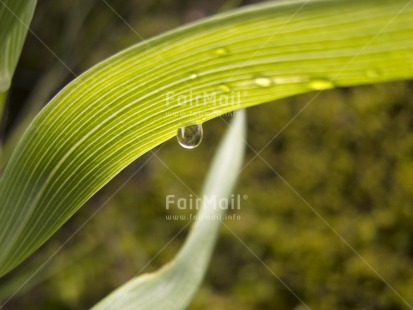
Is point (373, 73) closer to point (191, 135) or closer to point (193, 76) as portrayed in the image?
point (193, 76)

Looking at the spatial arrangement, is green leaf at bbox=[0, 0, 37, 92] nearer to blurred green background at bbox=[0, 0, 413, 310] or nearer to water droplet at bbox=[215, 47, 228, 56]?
water droplet at bbox=[215, 47, 228, 56]

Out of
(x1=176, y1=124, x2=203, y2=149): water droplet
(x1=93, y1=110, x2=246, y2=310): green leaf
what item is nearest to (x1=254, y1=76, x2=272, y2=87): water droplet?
(x1=176, y1=124, x2=203, y2=149): water droplet

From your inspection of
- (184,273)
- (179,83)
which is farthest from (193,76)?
(184,273)

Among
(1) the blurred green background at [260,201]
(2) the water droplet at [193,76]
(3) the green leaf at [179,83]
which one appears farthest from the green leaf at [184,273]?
(1) the blurred green background at [260,201]

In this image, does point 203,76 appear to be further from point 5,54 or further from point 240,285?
point 240,285

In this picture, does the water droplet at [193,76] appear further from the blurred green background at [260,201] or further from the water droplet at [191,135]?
the blurred green background at [260,201]

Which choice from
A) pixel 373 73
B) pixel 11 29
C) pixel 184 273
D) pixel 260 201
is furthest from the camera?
pixel 260 201
